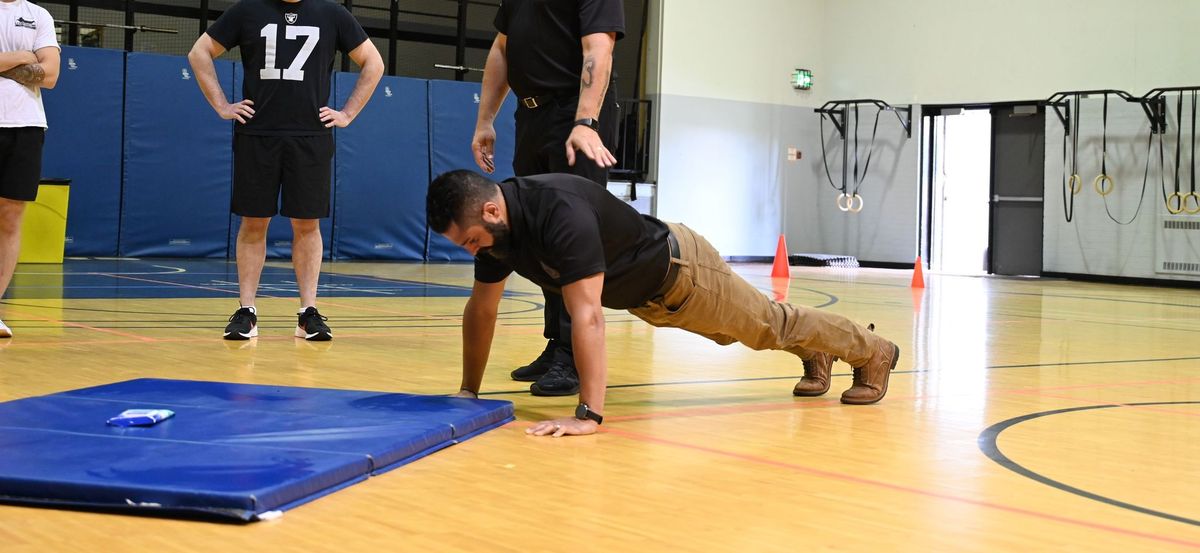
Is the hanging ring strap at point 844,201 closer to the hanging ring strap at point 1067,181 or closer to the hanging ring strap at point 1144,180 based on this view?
the hanging ring strap at point 1067,181

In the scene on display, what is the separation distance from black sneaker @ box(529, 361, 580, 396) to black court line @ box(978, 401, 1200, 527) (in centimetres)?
118

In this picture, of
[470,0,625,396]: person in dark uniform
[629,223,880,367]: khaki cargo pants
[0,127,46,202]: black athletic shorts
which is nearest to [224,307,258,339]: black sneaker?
[0,127,46,202]: black athletic shorts

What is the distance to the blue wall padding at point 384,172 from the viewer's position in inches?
509

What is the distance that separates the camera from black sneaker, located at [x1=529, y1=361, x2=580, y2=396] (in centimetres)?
351

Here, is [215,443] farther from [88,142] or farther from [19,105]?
[88,142]

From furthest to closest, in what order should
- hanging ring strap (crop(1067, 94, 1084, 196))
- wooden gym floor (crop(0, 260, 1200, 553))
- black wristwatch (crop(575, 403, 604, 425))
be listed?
1. hanging ring strap (crop(1067, 94, 1084, 196))
2. black wristwatch (crop(575, 403, 604, 425))
3. wooden gym floor (crop(0, 260, 1200, 553))

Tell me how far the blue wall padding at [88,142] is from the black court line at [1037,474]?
1032 centimetres

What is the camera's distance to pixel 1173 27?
13031 millimetres

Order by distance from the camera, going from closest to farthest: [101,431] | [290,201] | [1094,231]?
[101,431] < [290,201] < [1094,231]

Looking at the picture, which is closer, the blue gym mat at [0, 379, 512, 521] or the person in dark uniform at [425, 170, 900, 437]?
the blue gym mat at [0, 379, 512, 521]

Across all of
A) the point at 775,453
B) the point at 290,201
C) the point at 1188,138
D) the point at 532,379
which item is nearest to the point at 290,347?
the point at 290,201

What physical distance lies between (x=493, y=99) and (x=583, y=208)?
1291 millimetres

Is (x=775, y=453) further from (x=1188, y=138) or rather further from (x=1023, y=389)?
(x=1188, y=138)

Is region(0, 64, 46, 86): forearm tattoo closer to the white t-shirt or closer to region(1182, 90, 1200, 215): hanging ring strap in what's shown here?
the white t-shirt
